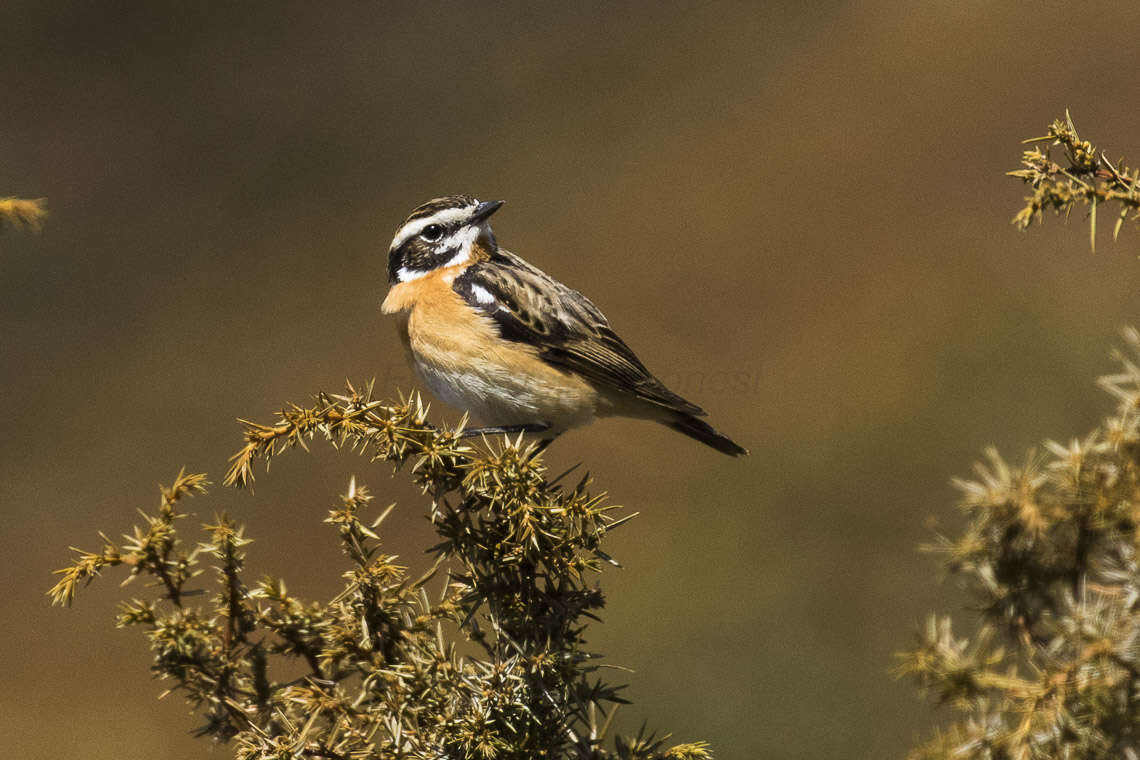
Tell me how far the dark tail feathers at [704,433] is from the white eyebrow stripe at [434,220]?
3.27ft

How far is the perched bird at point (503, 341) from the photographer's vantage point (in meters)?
3.40

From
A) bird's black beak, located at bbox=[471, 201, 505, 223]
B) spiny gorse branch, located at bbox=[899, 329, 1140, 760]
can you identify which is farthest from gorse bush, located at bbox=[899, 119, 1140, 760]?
bird's black beak, located at bbox=[471, 201, 505, 223]

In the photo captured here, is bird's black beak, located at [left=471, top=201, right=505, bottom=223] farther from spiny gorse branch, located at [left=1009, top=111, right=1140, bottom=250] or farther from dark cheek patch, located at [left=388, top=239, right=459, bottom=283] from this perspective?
spiny gorse branch, located at [left=1009, top=111, right=1140, bottom=250]

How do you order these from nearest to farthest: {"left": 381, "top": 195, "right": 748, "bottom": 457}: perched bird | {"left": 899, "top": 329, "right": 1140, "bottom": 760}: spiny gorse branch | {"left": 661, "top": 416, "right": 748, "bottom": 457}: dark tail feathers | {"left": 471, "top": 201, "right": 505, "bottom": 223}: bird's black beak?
{"left": 899, "top": 329, "right": 1140, "bottom": 760}: spiny gorse branch
{"left": 381, "top": 195, "right": 748, "bottom": 457}: perched bird
{"left": 661, "top": 416, "right": 748, "bottom": 457}: dark tail feathers
{"left": 471, "top": 201, "right": 505, "bottom": 223}: bird's black beak

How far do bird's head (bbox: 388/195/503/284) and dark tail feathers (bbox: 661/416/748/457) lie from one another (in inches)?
36.1

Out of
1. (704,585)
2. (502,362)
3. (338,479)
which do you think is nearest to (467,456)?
(502,362)

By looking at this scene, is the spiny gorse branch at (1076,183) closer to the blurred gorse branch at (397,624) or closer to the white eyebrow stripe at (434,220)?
the blurred gorse branch at (397,624)

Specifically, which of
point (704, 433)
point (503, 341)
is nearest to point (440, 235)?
point (503, 341)

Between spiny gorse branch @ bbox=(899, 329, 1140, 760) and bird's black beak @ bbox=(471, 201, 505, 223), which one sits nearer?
spiny gorse branch @ bbox=(899, 329, 1140, 760)

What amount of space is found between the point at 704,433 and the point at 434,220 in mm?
1160

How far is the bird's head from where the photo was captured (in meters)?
3.75

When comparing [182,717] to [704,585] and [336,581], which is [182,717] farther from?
[704,585]

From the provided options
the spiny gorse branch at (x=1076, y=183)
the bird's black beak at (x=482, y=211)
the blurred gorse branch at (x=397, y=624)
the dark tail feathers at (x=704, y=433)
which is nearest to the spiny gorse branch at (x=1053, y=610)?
the spiny gorse branch at (x=1076, y=183)

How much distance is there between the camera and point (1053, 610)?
176 centimetres
